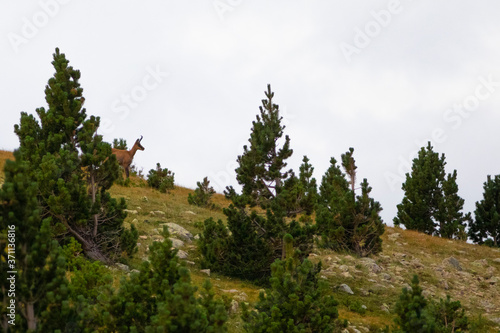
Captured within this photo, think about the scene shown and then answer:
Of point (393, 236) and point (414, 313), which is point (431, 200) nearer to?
point (393, 236)

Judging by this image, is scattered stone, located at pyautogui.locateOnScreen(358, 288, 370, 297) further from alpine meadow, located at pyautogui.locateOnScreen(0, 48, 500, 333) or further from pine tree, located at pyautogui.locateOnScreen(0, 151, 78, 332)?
pine tree, located at pyautogui.locateOnScreen(0, 151, 78, 332)

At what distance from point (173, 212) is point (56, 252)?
593 inches

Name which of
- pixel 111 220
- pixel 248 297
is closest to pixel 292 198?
pixel 248 297

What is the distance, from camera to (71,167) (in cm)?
1284

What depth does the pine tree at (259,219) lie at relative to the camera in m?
15.1

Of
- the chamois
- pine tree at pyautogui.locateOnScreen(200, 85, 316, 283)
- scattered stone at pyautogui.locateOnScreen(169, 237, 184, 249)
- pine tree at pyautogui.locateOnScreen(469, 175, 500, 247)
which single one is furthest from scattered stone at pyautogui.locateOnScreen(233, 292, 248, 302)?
pine tree at pyautogui.locateOnScreen(469, 175, 500, 247)

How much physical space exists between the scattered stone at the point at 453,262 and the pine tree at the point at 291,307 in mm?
14343

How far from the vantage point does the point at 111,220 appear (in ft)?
46.4

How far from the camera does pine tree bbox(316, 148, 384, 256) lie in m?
19.1

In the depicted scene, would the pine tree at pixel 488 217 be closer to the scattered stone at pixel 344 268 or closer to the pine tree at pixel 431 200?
the pine tree at pixel 431 200

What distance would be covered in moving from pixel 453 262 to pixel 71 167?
16689mm

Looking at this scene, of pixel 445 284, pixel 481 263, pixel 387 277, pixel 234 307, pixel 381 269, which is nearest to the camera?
pixel 234 307

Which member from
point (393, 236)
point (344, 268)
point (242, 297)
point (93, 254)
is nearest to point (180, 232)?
point (93, 254)

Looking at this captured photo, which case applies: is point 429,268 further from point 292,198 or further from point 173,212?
point 173,212
